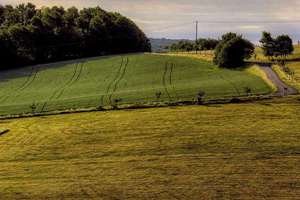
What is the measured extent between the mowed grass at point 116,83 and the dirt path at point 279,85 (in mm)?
1890

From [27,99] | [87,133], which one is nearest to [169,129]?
[87,133]

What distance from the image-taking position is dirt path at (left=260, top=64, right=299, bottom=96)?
75625 mm

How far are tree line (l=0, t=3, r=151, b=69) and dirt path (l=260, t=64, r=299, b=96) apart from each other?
67.1 metres

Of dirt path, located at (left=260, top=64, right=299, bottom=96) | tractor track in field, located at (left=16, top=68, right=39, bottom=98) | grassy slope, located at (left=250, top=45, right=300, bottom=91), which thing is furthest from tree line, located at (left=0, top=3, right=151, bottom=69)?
dirt path, located at (left=260, top=64, right=299, bottom=96)

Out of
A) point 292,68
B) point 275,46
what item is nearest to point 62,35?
point 275,46

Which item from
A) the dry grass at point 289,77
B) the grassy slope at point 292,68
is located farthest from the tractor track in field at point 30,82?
the grassy slope at point 292,68

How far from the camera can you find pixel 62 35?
154000 mm

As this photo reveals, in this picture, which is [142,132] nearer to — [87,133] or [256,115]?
[87,133]

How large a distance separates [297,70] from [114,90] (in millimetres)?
33466

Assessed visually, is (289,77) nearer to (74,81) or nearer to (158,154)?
(158,154)

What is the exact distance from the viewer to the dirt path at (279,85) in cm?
7562

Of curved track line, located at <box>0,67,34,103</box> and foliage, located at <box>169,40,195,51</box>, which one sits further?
foliage, located at <box>169,40,195,51</box>

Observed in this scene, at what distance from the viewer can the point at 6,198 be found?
43625mm

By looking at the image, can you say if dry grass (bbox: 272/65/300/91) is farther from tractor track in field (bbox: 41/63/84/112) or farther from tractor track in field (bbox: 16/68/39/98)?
tractor track in field (bbox: 16/68/39/98)
